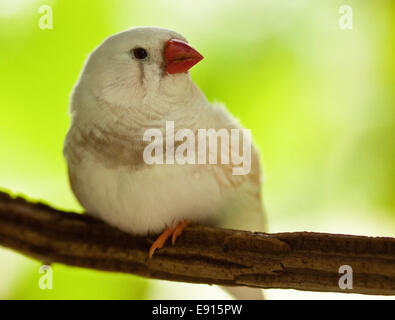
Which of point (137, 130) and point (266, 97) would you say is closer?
point (137, 130)

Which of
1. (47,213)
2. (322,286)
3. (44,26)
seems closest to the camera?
(322,286)

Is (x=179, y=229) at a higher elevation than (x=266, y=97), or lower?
lower

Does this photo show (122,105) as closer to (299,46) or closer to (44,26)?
(44,26)

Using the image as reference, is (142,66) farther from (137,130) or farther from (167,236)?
(167,236)

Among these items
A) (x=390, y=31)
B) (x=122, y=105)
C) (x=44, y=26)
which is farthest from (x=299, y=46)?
(x=44, y=26)

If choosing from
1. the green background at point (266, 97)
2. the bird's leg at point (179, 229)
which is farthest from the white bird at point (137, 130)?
the green background at point (266, 97)
